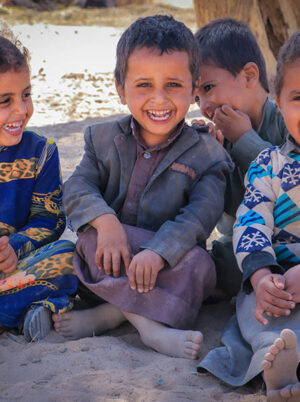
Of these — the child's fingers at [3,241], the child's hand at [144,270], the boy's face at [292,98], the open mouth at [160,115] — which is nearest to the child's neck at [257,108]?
the open mouth at [160,115]

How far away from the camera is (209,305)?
2863 mm

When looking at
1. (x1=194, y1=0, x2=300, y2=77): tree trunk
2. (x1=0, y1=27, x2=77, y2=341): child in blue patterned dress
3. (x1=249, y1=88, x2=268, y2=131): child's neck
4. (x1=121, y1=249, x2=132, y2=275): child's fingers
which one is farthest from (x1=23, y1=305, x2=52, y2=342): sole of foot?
(x1=194, y1=0, x2=300, y2=77): tree trunk

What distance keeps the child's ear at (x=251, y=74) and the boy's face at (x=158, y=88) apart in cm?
51

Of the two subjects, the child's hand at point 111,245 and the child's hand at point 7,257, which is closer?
the child's hand at point 111,245

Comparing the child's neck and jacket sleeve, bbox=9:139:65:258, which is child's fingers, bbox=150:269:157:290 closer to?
jacket sleeve, bbox=9:139:65:258

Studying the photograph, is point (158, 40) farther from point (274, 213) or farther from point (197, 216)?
point (274, 213)

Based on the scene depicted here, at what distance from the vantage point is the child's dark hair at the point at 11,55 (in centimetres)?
268

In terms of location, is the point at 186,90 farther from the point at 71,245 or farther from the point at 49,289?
the point at 49,289

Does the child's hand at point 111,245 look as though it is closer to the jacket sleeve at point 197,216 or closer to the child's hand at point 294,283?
the jacket sleeve at point 197,216

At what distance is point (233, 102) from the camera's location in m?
3.04

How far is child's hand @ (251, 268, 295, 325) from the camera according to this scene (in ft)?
6.70

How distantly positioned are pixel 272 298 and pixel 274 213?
16.5 inches

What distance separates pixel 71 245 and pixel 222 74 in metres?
1.20

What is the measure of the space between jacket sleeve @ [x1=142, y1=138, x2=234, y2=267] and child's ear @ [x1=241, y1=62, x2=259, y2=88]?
551 mm
